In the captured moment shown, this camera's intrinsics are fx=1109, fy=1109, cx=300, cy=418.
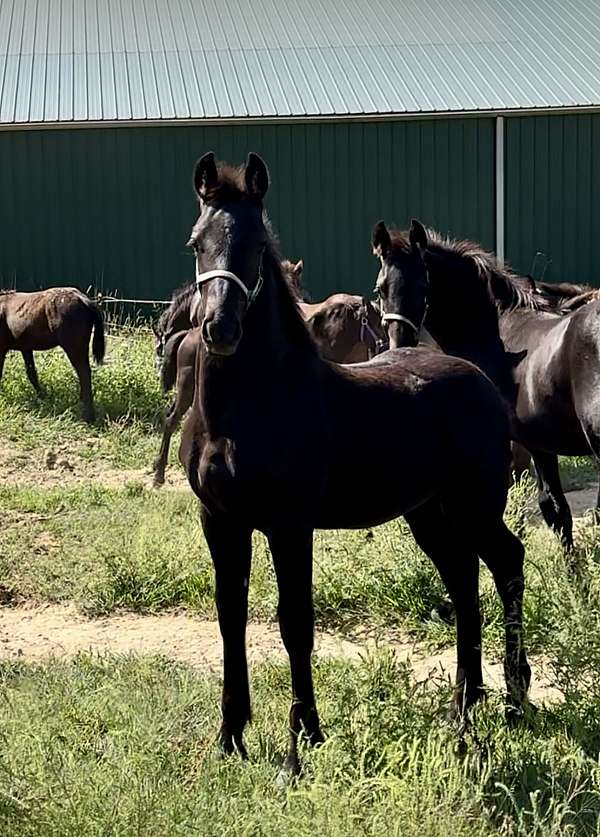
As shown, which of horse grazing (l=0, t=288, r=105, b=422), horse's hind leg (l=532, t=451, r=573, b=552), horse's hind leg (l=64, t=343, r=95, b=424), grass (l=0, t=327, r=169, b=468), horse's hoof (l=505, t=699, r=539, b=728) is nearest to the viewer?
horse's hoof (l=505, t=699, r=539, b=728)

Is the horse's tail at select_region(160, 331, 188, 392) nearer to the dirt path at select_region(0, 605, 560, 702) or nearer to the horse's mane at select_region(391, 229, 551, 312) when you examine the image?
the horse's mane at select_region(391, 229, 551, 312)

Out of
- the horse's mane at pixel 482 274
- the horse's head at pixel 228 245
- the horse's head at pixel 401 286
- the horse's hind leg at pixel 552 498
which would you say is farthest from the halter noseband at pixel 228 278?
the horse's hind leg at pixel 552 498

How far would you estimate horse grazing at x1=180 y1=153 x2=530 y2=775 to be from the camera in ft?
13.2

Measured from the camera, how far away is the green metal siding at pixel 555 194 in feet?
59.4

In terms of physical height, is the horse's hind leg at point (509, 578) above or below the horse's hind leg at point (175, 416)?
above

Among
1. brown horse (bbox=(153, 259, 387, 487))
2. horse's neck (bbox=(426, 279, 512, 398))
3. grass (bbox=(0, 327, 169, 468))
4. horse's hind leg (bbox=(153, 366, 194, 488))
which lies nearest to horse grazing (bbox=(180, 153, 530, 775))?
horse's neck (bbox=(426, 279, 512, 398))

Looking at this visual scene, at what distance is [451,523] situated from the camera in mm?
4898

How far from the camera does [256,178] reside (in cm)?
413

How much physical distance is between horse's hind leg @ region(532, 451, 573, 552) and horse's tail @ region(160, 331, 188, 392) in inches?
173

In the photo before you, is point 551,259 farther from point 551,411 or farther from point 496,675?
point 496,675

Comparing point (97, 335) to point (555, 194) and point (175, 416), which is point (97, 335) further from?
point (555, 194)

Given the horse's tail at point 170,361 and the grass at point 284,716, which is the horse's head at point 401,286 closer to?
the grass at point 284,716

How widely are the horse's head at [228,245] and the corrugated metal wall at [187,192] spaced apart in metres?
13.9


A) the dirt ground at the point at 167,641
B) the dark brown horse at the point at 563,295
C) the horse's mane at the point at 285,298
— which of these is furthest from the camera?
the dark brown horse at the point at 563,295
